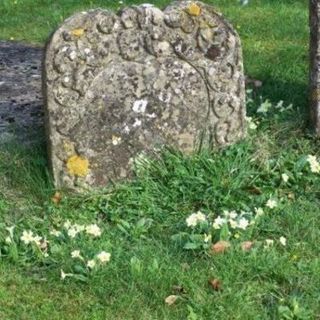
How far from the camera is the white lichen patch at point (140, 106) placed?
5141mm

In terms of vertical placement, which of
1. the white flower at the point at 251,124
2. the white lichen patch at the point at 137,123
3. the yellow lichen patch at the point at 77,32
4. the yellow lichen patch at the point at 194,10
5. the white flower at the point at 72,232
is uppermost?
the yellow lichen patch at the point at 194,10

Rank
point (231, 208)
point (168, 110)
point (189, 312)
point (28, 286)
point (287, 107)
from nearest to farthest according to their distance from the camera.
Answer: point (189, 312), point (28, 286), point (231, 208), point (168, 110), point (287, 107)

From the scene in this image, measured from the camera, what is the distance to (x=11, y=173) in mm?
5266

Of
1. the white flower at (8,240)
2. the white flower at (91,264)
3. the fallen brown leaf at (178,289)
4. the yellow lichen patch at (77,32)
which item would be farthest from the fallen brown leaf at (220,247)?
the yellow lichen patch at (77,32)

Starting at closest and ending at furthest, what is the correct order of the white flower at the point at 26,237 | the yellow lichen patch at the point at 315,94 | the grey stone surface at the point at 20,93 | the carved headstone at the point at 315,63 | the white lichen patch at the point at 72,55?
the white flower at the point at 26,237 < the white lichen patch at the point at 72,55 < the carved headstone at the point at 315,63 < the yellow lichen patch at the point at 315,94 < the grey stone surface at the point at 20,93

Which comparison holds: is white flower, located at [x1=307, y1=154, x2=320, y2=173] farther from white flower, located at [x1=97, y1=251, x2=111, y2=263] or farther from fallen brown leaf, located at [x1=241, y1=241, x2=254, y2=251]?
white flower, located at [x1=97, y1=251, x2=111, y2=263]

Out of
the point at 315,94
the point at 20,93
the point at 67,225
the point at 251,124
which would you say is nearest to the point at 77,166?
the point at 67,225

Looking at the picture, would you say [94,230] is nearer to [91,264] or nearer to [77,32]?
[91,264]

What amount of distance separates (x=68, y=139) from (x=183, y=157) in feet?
2.30

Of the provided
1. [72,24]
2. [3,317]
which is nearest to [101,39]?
[72,24]

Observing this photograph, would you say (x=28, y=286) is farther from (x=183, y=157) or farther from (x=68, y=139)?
(x=183, y=157)

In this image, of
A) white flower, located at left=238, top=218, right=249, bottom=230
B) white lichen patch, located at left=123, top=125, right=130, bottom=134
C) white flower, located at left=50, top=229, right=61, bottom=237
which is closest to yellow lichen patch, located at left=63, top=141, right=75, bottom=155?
white lichen patch, located at left=123, top=125, right=130, bottom=134

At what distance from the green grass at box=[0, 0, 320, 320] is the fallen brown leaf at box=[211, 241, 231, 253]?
39 mm

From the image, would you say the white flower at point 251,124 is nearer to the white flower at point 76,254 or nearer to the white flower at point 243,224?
the white flower at point 243,224
